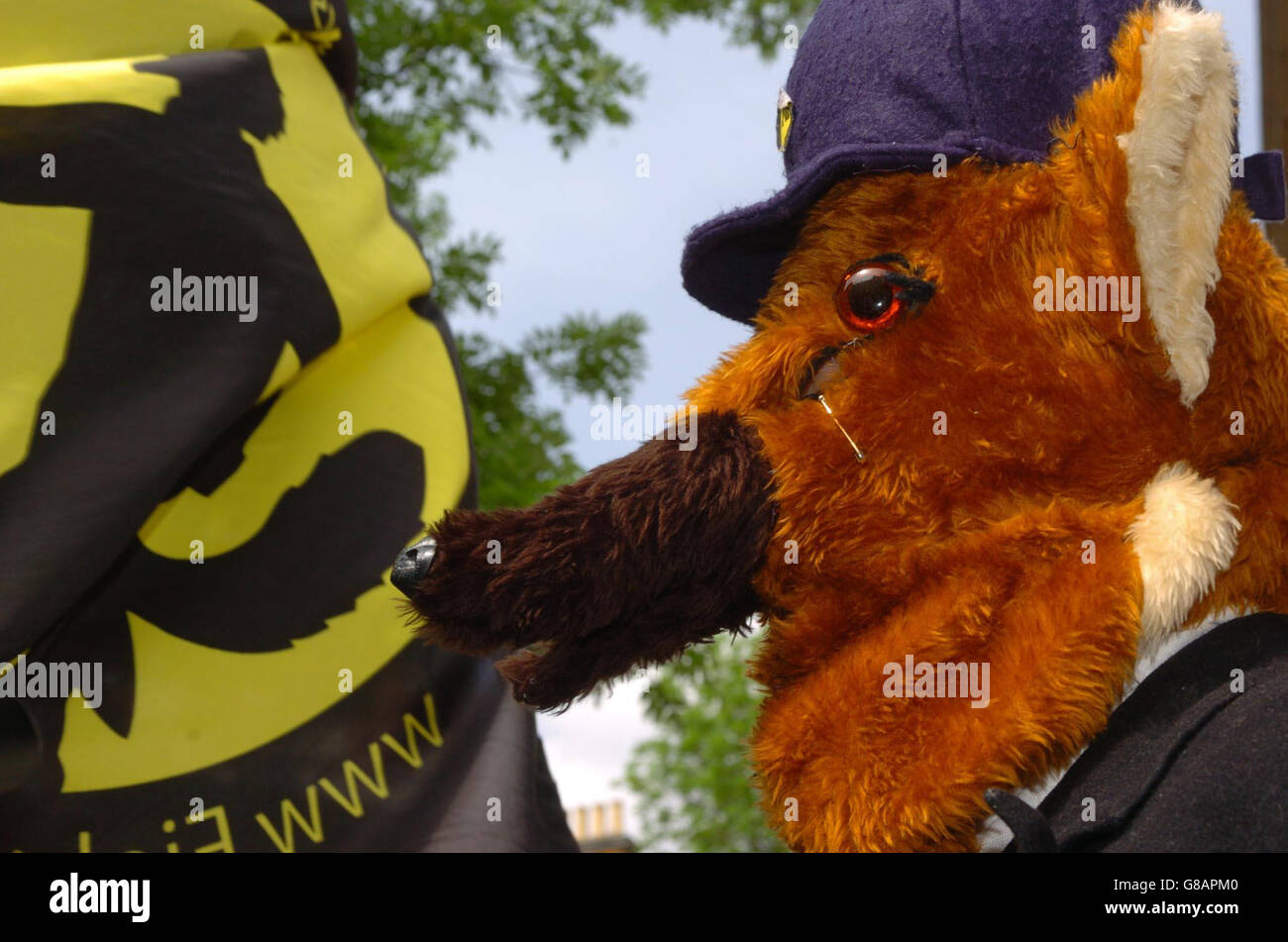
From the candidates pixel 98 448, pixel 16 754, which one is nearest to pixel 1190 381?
pixel 98 448

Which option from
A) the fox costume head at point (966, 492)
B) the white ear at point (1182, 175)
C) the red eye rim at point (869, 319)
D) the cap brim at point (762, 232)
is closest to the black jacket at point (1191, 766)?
the fox costume head at point (966, 492)

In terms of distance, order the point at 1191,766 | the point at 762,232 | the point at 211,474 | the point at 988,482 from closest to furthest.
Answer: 1. the point at 1191,766
2. the point at 988,482
3. the point at 762,232
4. the point at 211,474

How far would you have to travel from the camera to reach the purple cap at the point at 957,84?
1.18m

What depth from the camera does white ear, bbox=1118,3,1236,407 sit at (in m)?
1.07

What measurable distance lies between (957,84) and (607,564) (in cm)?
57

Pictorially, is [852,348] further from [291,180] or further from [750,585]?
[291,180]

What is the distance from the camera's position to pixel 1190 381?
1.09 metres

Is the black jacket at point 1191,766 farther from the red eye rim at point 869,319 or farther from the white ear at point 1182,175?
the red eye rim at point 869,319

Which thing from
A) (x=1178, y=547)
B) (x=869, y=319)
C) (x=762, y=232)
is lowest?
(x=1178, y=547)

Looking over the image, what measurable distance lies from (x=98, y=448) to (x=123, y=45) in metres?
0.62

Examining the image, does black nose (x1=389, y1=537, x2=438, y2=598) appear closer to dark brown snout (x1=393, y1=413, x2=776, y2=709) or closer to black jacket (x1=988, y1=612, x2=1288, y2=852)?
dark brown snout (x1=393, y1=413, x2=776, y2=709)

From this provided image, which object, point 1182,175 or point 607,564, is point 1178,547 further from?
point 607,564

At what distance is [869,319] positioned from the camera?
1170 mm

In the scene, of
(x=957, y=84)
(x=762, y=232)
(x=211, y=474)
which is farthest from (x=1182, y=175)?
(x=211, y=474)
